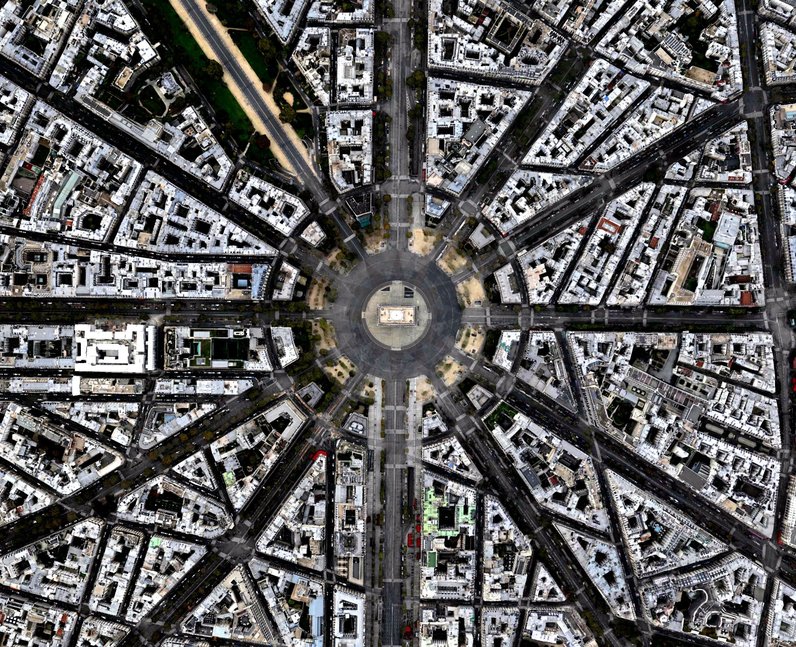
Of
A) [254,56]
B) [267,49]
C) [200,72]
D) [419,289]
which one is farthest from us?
[419,289]

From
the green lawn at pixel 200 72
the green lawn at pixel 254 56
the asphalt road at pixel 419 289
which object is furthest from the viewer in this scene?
the asphalt road at pixel 419 289

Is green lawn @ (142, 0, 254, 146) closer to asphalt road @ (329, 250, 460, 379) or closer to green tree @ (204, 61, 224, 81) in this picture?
green tree @ (204, 61, 224, 81)

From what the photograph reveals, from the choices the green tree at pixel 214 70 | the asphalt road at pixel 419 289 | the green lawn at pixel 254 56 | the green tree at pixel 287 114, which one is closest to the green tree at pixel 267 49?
the green lawn at pixel 254 56

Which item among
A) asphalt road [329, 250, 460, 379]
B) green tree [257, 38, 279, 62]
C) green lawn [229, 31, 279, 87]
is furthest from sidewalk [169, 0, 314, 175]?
asphalt road [329, 250, 460, 379]

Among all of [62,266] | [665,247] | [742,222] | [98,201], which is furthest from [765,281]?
[62,266]

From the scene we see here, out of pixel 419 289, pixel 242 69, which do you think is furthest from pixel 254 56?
pixel 419 289

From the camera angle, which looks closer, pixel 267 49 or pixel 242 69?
pixel 267 49

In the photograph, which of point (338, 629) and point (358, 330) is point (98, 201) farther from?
point (338, 629)

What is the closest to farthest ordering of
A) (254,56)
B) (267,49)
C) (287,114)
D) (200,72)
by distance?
(267,49), (287,114), (200,72), (254,56)

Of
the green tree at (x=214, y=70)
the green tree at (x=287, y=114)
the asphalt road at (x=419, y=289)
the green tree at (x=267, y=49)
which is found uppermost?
the green tree at (x=267, y=49)

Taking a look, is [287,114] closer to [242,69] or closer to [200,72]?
[242,69]

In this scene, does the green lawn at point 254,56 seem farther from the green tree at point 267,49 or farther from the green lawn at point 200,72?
the green lawn at point 200,72

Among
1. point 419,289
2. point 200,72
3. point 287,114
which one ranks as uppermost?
point 200,72

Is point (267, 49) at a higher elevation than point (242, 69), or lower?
higher
